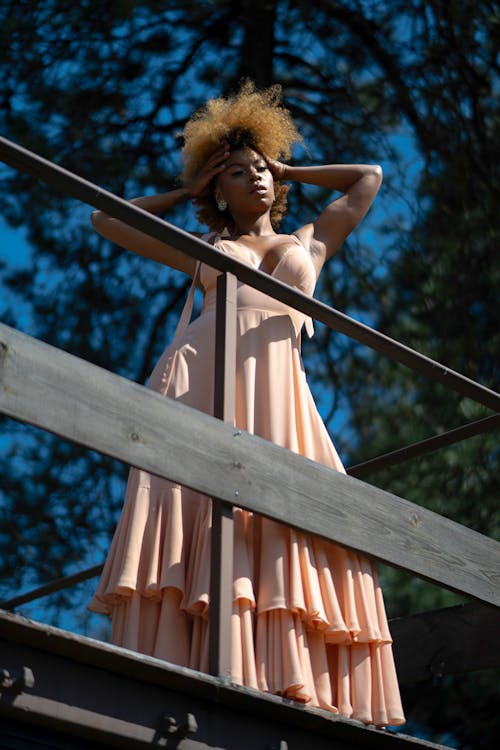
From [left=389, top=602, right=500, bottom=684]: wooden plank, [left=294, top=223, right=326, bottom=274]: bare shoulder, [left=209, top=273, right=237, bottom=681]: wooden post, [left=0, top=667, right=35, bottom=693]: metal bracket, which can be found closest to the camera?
[left=0, top=667, right=35, bottom=693]: metal bracket

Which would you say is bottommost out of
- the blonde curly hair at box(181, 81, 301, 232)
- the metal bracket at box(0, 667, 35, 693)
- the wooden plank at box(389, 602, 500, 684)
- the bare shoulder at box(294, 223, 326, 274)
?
the metal bracket at box(0, 667, 35, 693)

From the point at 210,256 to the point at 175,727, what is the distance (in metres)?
1.17

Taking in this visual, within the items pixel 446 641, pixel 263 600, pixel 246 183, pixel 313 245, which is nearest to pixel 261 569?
pixel 263 600

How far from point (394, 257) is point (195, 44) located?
69.2 inches

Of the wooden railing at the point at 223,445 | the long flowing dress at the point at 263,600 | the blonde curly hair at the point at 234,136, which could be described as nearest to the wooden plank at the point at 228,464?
the wooden railing at the point at 223,445

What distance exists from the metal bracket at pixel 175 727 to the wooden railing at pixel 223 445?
142mm

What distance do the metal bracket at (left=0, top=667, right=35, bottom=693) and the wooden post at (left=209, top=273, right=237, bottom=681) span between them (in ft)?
1.55

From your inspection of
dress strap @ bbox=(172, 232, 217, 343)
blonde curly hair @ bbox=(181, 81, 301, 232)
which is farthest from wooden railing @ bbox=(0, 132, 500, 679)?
blonde curly hair @ bbox=(181, 81, 301, 232)

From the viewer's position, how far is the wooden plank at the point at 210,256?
125 inches

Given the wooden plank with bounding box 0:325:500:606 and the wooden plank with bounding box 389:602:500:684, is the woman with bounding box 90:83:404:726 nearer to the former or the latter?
the wooden plank with bounding box 0:325:500:606

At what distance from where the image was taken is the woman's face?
14.9ft

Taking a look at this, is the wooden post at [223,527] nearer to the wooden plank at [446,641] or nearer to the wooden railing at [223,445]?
the wooden railing at [223,445]

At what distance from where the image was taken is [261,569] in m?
3.58

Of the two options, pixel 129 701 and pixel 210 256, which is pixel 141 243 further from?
pixel 129 701
